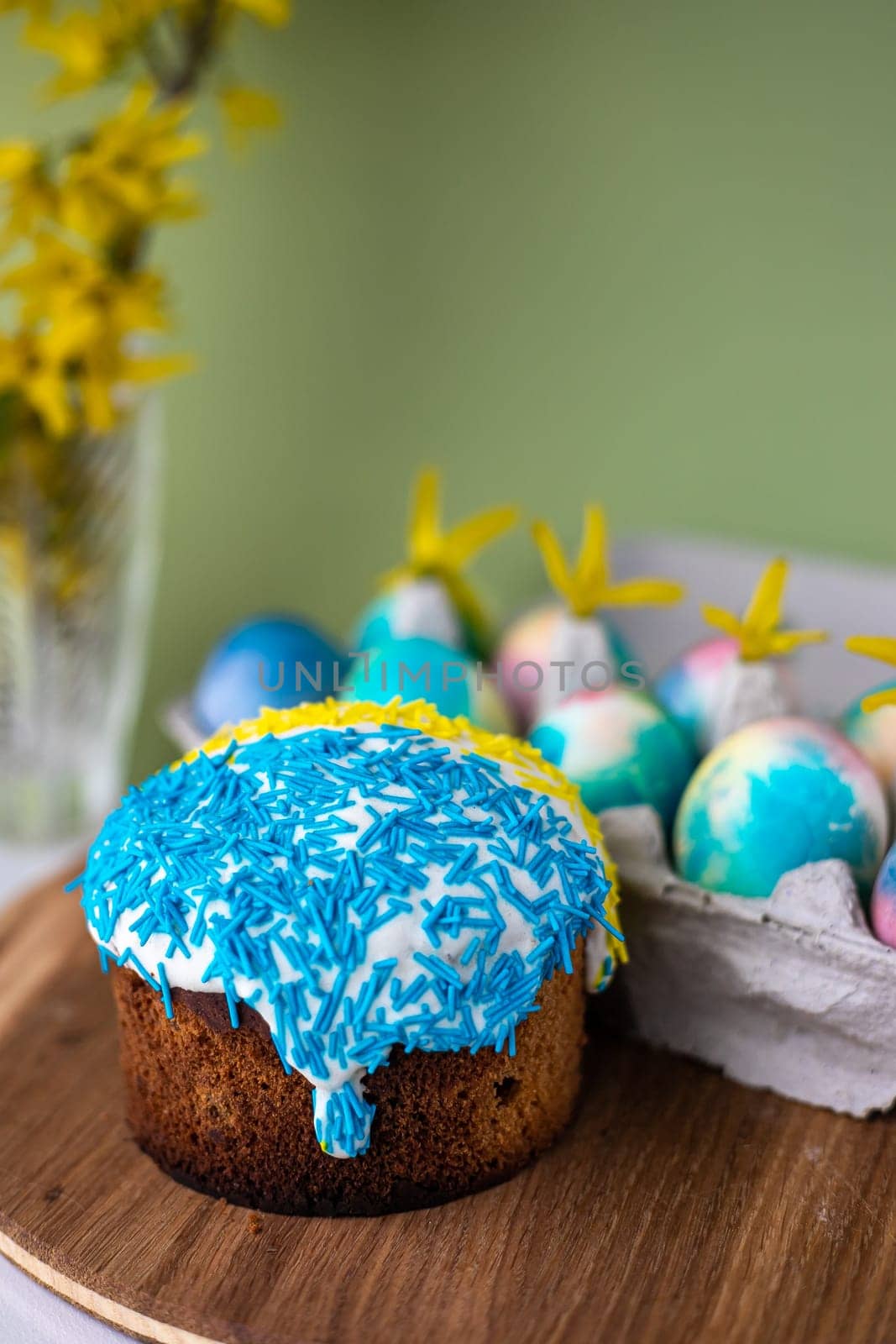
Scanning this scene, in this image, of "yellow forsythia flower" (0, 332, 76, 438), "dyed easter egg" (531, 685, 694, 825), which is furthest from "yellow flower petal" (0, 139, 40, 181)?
"dyed easter egg" (531, 685, 694, 825)

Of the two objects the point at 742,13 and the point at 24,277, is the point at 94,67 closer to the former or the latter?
the point at 24,277

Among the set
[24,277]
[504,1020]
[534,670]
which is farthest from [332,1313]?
[24,277]

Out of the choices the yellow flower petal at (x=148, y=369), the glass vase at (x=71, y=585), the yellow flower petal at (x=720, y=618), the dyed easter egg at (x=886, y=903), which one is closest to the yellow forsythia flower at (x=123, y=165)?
the yellow flower petal at (x=148, y=369)

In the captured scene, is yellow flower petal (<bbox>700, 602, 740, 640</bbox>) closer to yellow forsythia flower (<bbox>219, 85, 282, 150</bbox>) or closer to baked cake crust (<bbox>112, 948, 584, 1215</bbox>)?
baked cake crust (<bbox>112, 948, 584, 1215</bbox>)

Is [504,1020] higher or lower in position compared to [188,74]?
lower

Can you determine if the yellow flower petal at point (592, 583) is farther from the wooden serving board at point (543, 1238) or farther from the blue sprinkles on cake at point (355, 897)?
the wooden serving board at point (543, 1238)

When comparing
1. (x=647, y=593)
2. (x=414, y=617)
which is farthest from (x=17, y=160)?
(x=647, y=593)

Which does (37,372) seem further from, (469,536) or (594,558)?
(594,558)
